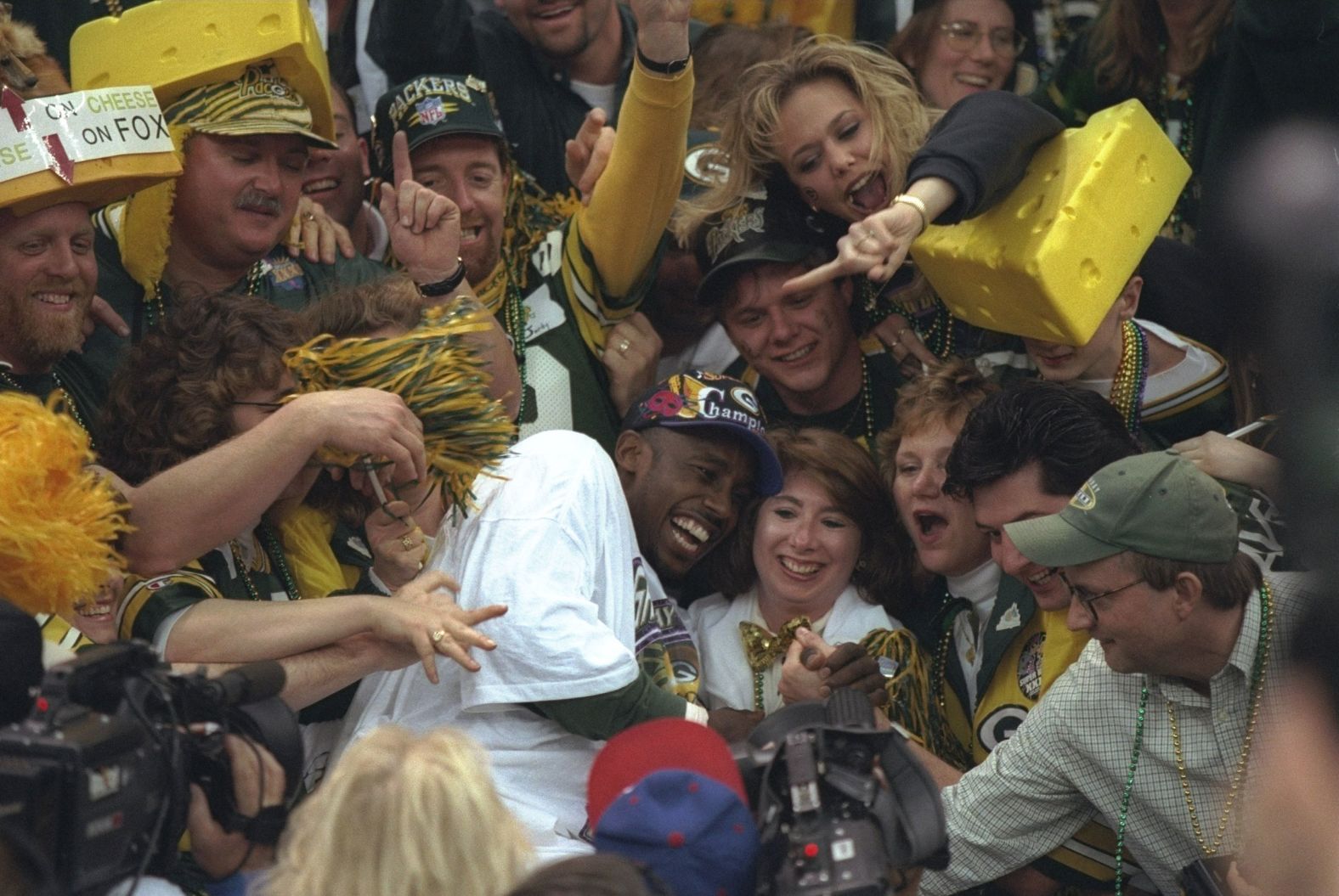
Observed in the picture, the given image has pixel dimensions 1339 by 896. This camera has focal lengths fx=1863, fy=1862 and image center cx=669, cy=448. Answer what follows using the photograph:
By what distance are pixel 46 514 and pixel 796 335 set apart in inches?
88.7

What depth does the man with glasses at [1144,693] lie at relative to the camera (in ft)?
12.3

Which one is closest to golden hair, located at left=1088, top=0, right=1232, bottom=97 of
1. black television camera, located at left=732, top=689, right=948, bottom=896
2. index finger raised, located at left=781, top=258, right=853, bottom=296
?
index finger raised, located at left=781, top=258, right=853, bottom=296

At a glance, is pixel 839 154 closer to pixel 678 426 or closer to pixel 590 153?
pixel 590 153

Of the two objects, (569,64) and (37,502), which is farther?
(569,64)

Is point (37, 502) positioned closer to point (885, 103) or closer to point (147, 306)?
point (147, 306)

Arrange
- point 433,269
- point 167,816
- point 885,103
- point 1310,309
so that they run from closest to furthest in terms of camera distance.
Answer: point 167,816
point 1310,309
point 433,269
point 885,103

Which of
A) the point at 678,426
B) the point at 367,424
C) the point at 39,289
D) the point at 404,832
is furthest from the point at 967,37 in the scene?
the point at 404,832

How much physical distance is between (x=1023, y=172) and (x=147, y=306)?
222cm

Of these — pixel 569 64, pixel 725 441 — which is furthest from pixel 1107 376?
pixel 569 64

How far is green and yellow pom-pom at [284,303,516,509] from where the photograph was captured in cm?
384

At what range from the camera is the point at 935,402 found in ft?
15.3

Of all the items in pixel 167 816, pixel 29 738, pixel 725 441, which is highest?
pixel 29 738

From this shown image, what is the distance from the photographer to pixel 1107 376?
4629 millimetres

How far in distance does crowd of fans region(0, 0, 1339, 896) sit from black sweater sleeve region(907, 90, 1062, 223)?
0.01 m
